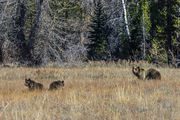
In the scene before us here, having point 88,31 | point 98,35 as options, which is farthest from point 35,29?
point 98,35

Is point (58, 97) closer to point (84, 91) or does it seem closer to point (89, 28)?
point (84, 91)

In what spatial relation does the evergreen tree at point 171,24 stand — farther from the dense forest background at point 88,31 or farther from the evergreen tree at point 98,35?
the evergreen tree at point 98,35

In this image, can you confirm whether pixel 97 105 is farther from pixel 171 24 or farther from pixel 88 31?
pixel 88 31

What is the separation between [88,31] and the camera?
172ft

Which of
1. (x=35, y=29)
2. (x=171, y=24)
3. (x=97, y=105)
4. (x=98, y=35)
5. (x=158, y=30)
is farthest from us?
(x=98, y=35)

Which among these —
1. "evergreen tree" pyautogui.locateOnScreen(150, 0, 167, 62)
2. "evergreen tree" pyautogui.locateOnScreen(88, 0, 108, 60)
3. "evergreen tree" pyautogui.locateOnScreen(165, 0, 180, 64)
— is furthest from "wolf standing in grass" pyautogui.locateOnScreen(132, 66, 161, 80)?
"evergreen tree" pyautogui.locateOnScreen(88, 0, 108, 60)

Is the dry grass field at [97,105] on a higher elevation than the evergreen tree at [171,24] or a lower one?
lower

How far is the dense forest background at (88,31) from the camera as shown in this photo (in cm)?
3381

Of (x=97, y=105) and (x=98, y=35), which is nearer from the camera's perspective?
(x=97, y=105)

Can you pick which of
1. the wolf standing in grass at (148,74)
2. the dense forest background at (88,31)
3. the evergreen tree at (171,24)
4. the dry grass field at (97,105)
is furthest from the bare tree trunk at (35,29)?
the dry grass field at (97,105)

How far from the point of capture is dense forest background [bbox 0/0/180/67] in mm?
33812

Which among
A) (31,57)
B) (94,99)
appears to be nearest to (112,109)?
(94,99)

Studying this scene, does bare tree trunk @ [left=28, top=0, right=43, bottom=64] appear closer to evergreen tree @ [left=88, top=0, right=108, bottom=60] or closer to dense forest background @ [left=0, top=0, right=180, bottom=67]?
dense forest background @ [left=0, top=0, right=180, bottom=67]

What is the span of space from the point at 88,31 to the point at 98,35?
11.6 ft
